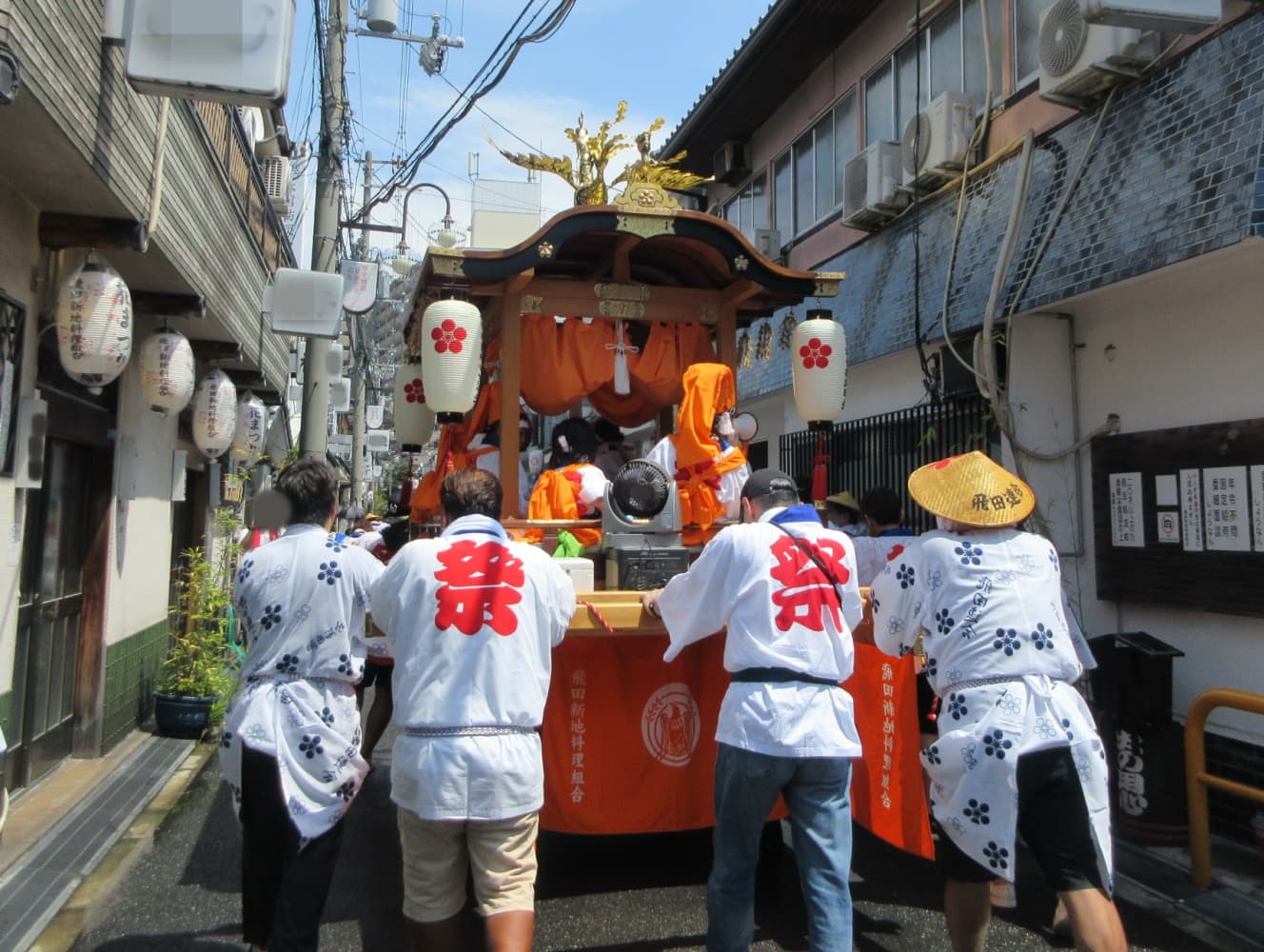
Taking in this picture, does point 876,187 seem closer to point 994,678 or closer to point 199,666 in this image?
point 994,678

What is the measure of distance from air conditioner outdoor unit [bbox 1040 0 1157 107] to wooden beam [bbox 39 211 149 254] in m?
6.55

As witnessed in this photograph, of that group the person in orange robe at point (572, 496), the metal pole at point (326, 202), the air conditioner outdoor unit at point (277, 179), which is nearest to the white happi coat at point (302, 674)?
the person in orange robe at point (572, 496)

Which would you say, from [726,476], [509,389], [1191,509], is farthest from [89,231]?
[1191,509]

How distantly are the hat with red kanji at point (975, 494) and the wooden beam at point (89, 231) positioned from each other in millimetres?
5089

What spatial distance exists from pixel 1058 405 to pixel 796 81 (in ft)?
23.6

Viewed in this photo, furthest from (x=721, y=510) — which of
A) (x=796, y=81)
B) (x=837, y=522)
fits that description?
(x=796, y=81)

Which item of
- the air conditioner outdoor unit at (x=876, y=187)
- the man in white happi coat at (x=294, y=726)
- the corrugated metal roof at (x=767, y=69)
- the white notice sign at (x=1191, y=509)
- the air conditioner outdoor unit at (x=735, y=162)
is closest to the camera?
the man in white happi coat at (x=294, y=726)

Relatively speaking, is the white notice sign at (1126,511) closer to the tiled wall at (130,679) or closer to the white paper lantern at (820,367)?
the white paper lantern at (820,367)

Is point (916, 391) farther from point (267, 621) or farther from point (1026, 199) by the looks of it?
point (267, 621)

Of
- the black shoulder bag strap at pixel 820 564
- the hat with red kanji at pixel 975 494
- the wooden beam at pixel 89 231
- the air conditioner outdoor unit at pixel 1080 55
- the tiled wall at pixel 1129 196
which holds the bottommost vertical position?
the black shoulder bag strap at pixel 820 564

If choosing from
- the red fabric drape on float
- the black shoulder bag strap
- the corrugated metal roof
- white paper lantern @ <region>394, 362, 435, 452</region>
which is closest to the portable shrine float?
the red fabric drape on float

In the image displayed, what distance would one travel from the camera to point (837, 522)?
780cm

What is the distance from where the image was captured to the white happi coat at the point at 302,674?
351 centimetres

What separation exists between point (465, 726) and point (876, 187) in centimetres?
839
